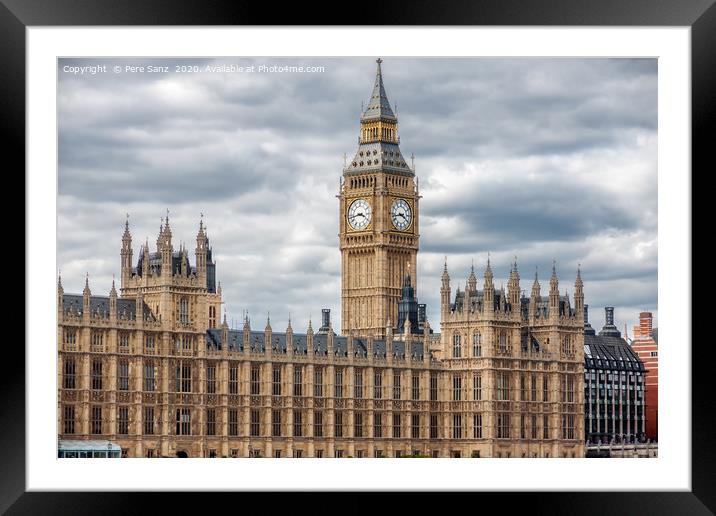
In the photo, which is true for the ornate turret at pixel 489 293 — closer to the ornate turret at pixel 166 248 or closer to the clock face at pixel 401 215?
the clock face at pixel 401 215

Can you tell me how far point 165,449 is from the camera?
184 ft

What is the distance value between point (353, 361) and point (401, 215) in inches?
560

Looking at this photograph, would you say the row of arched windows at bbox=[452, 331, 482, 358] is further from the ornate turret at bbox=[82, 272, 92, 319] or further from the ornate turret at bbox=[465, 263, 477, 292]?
the ornate turret at bbox=[82, 272, 92, 319]

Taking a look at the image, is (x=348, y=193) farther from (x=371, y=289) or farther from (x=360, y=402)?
(x=360, y=402)

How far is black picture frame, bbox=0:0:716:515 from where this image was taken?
2286 cm

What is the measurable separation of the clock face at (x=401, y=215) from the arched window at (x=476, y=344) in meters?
10.5

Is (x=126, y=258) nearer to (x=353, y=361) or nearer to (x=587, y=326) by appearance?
(x=353, y=361)

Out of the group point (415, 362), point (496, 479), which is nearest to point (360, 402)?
point (415, 362)

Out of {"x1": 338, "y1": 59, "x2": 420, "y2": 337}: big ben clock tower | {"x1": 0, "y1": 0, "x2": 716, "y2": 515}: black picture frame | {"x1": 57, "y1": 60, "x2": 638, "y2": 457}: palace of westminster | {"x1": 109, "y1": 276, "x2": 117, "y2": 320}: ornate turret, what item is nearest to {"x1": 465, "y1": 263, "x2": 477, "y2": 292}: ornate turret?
{"x1": 57, "y1": 60, "x2": 638, "y2": 457}: palace of westminster
